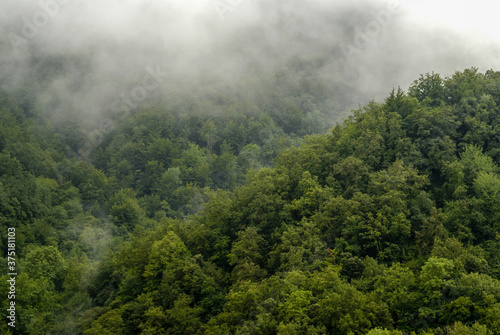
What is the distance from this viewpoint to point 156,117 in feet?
640

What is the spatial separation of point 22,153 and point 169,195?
43.1 metres

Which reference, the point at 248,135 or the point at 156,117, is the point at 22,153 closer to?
the point at 156,117

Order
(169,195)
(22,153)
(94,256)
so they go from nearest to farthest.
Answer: (94,256), (22,153), (169,195)

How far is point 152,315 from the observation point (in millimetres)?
56188

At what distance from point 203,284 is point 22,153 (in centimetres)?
10109

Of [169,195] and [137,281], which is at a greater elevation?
[169,195]

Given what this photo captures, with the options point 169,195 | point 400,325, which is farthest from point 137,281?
point 169,195

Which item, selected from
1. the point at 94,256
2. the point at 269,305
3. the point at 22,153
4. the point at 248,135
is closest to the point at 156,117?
the point at 248,135

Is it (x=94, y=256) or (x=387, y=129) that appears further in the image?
(x=94, y=256)

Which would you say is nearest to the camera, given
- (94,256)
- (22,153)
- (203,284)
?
(203,284)

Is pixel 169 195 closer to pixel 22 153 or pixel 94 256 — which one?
pixel 22 153

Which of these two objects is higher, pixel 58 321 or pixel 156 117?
pixel 156 117

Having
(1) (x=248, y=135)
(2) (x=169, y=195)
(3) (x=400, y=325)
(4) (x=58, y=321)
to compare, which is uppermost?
(1) (x=248, y=135)

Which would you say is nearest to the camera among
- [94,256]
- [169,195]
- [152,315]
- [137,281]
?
[152,315]
